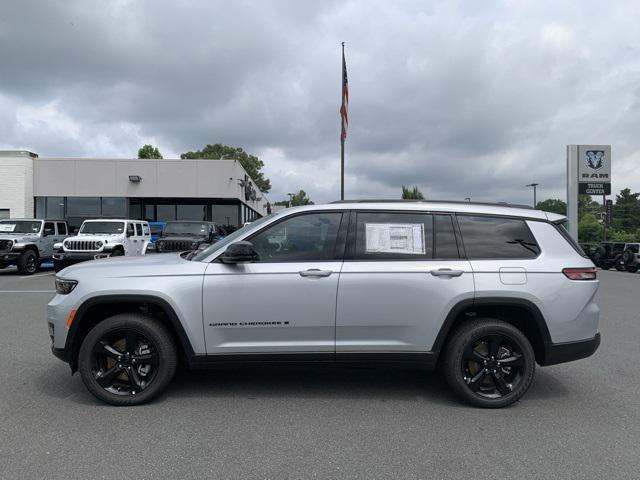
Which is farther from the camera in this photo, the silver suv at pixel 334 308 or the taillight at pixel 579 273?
the taillight at pixel 579 273

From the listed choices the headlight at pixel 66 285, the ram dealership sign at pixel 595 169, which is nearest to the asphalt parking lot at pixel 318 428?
the headlight at pixel 66 285

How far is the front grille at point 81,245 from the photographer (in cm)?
1548

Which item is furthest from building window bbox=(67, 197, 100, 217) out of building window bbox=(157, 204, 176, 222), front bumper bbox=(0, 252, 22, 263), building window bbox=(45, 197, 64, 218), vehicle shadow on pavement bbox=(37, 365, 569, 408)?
vehicle shadow on pavement bbox=(37, 365, 569, 408)

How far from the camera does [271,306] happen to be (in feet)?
13.1

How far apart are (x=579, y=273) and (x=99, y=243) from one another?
14.6 m

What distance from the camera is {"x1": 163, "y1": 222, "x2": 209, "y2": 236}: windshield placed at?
1638 centimetres

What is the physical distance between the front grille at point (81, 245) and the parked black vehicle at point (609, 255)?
23.5m

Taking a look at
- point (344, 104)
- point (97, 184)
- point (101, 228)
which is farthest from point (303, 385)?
point (97, 184)

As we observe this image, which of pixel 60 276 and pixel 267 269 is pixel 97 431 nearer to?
pixel 60 276

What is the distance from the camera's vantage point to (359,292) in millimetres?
4035

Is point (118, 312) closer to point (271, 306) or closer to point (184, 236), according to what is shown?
point (271, 306)

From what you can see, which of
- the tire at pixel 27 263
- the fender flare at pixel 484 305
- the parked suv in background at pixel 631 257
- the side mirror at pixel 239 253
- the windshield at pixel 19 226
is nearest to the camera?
the side mirror at pixel 239 253

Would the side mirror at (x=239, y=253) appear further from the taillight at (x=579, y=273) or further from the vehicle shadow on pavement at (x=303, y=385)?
the taillight at (x=579, y=273)

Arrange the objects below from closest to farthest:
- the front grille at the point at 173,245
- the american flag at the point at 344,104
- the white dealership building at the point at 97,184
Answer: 1. the front grille at the point at 173,245
2. the american flag at the point at 344,104
3. the white dealership building at the point at 97,184
